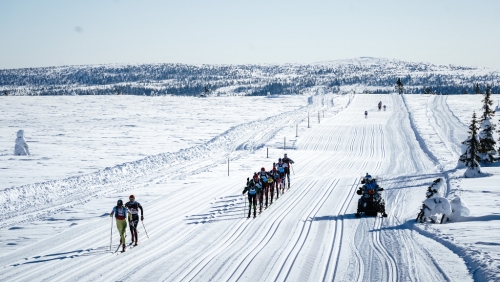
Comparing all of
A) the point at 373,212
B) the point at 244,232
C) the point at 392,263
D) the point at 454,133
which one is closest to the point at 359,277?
the point at 392,263

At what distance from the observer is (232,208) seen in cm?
1819

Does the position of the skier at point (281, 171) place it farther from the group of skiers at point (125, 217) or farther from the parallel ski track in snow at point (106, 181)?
the group of skiers at point (125, 217)

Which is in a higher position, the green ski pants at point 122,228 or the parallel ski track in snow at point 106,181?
the green ski pants at point 122,228

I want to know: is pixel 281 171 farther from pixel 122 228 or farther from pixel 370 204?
pixel 122 228

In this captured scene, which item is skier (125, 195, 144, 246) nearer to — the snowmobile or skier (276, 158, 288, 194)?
the snowmobile

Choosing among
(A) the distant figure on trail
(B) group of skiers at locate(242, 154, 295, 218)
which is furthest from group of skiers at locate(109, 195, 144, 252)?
(A) the distant figure on trail

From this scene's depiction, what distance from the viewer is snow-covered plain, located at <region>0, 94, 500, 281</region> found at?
1067 cm

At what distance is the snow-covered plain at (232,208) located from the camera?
35.0 feet

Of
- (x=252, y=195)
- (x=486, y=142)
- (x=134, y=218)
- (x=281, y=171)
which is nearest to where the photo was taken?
(x=134, y=218)

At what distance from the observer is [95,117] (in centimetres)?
6003

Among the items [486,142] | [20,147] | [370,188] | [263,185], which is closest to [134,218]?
[263,185]

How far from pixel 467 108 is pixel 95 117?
194 ft

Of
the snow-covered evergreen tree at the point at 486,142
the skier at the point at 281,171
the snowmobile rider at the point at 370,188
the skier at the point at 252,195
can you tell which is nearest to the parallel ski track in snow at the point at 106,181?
the skier at the point at 281,171

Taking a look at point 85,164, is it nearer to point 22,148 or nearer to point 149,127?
point 22,148
